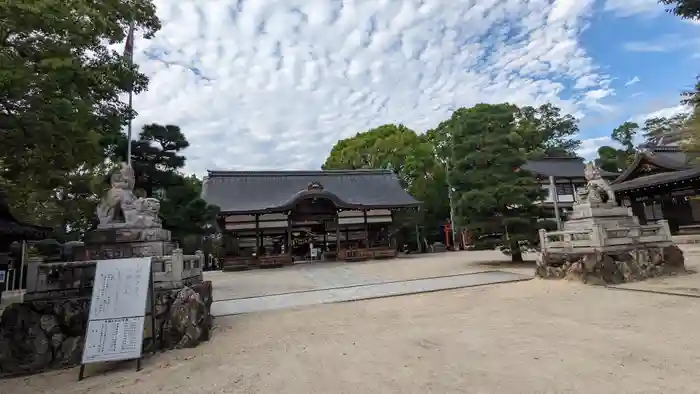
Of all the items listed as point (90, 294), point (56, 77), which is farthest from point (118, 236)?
point (56, 77)

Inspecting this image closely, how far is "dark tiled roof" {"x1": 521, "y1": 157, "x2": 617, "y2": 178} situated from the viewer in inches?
1154

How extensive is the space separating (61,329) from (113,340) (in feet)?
3.98

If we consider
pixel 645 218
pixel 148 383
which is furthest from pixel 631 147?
pixel 148 383

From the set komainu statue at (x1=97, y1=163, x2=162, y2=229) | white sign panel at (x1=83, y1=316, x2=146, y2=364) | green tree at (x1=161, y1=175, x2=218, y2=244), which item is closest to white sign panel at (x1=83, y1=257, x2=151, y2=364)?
white sign panel at (x1=83, y1=316, x2=146, y2=364)

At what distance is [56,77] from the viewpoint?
469 centimetres

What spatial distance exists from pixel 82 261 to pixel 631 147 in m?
58.5

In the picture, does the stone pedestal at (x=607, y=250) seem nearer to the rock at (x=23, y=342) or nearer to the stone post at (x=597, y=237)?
the stone post at (x=597, y=237)

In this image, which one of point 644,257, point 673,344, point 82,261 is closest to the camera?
point 673,344

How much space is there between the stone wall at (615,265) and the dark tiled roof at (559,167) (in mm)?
20780

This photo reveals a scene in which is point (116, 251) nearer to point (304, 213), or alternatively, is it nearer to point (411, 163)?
point (304, 213)

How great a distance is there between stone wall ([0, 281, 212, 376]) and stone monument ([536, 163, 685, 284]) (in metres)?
8.48

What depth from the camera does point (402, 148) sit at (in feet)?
95.1

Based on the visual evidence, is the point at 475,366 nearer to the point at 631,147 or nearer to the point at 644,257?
the point at 644,257

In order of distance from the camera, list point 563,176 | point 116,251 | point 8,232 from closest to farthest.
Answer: point 116,251 < point 8,232 < point 563,176
